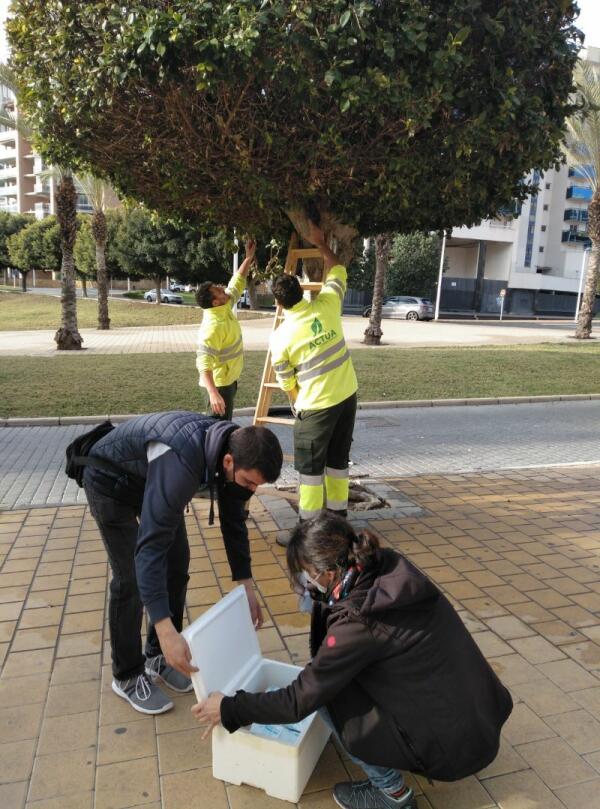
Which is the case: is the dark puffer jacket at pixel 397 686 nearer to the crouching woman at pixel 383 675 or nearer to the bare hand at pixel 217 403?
the crouching woman at pixel 383 675

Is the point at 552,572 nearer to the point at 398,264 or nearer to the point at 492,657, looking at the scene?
the point at 492,657

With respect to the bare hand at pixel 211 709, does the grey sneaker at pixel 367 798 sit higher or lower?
lower

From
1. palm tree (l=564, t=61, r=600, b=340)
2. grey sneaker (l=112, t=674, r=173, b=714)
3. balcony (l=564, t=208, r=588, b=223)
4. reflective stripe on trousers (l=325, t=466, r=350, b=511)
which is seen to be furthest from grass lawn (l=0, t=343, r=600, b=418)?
balcony (l=564, t=208, r=588, b=223)

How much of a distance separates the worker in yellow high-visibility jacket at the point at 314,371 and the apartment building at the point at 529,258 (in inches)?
1919

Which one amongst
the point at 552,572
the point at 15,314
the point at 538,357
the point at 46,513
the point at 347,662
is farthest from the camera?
the point at 15,314

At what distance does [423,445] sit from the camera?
8414 millimetres

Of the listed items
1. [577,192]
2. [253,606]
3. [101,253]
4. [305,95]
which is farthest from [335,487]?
[577,192]

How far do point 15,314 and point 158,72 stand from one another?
1397 inches

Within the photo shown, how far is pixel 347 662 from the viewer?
2.04m

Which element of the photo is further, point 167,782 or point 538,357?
point 538,357

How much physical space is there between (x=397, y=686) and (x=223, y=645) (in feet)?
2.48

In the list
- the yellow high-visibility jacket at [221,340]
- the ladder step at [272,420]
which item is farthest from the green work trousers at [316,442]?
the yellow high-visibility jacket at [221,340]

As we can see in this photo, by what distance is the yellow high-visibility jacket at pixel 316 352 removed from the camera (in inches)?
165

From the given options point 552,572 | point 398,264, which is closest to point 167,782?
point 552,572
